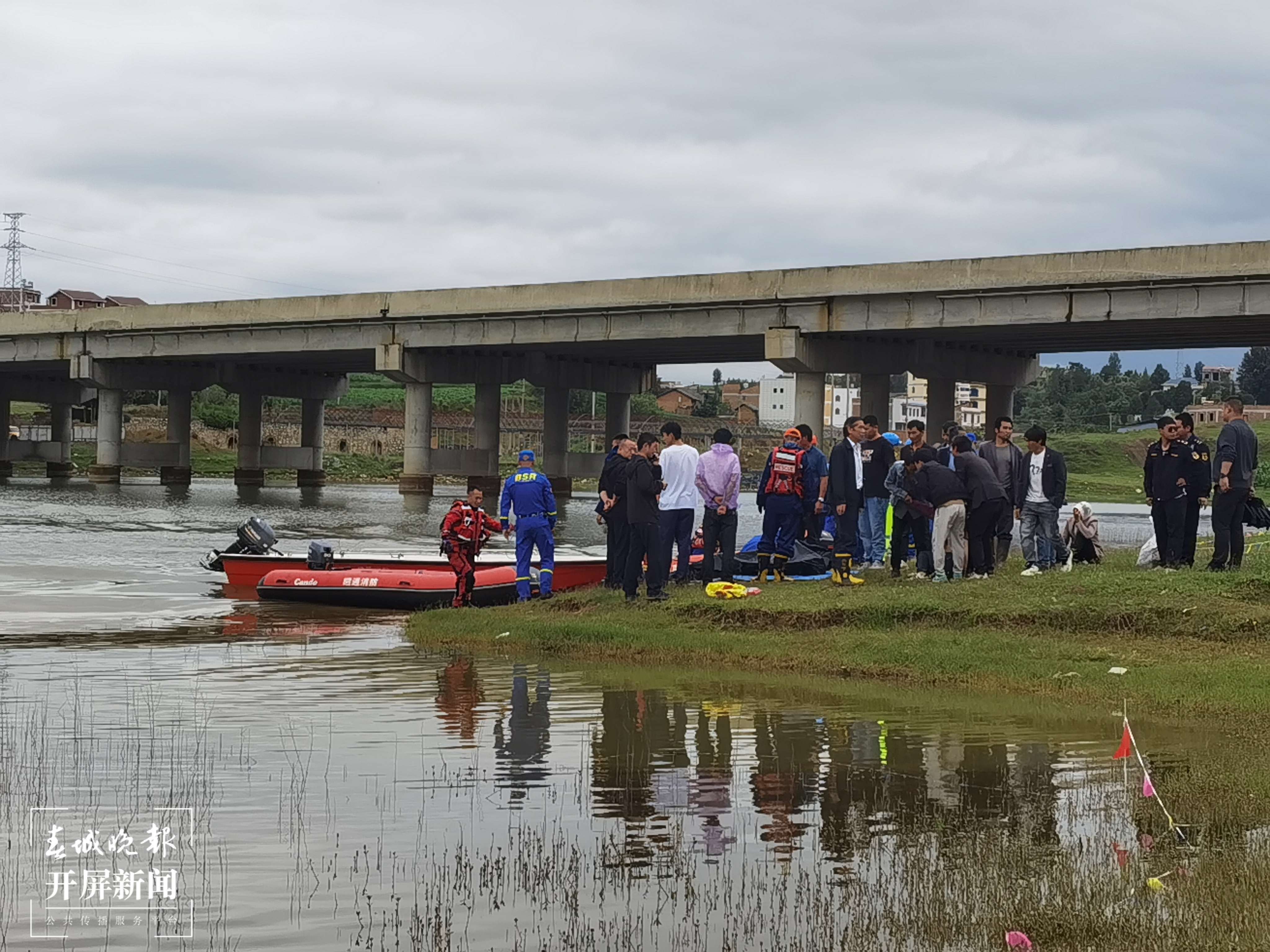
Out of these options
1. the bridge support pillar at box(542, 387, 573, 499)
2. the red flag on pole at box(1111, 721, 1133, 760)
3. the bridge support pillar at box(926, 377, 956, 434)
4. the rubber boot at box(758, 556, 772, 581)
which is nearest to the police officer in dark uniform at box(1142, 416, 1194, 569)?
the rubber boot at box(758, 556, 772, 581)

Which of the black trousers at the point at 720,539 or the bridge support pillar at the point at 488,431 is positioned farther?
the bridge support pillar at the point at 488,431

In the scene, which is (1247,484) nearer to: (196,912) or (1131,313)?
(196,912)

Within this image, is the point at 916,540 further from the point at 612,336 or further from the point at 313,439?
the point at 313,439

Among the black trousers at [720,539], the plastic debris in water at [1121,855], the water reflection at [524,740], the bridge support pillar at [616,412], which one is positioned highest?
the bridge support pillar at [616,412]

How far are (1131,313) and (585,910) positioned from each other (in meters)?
40.7

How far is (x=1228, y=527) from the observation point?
17.0 metres

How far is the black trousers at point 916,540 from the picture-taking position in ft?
61.0

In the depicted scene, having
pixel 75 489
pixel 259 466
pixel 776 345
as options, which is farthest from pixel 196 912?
pixel 259 466

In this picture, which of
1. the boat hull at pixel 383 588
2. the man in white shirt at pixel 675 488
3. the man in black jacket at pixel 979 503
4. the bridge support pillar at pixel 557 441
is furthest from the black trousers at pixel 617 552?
the bridge support pillar at pixel 557 441

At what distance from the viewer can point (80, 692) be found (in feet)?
43.2

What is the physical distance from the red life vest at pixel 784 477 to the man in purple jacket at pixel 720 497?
1.41ft

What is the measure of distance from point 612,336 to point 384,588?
36.5 metres

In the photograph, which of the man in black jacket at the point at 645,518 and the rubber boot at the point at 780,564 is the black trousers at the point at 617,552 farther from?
the rubber boot at the point at 780,564

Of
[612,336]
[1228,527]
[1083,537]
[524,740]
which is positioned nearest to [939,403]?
[612,336]
